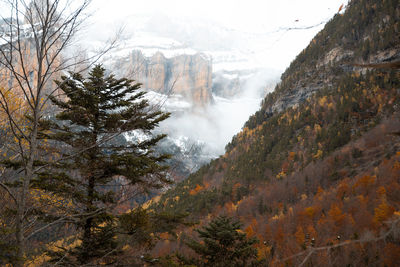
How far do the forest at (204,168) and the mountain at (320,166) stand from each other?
28 cm

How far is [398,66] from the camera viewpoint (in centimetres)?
148

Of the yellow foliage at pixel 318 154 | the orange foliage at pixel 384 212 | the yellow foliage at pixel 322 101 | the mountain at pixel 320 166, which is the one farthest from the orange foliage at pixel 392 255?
the yellow foliage at pixel 322 101

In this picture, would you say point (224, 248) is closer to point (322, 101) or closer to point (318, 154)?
point (318, 154)

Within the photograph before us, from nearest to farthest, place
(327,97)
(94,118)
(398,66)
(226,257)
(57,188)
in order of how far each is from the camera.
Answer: (398,66) < (57,188) < (94,118) < (226,257) < (327,97)

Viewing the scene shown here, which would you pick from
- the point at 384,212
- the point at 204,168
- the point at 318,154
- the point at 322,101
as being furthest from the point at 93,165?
the point at 204,168

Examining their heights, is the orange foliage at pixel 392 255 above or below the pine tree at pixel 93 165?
below

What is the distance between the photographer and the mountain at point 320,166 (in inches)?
714

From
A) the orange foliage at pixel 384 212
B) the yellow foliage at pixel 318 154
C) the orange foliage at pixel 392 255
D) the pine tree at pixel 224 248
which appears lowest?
the yellow foliage at pixel 318 154

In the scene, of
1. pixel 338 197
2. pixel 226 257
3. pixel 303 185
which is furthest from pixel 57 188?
pixel 303 185

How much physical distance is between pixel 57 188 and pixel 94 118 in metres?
2.07

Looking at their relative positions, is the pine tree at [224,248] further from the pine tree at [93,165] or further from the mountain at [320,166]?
the pine tree at [93,165]

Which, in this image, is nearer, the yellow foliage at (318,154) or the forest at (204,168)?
the forest at (204,168)

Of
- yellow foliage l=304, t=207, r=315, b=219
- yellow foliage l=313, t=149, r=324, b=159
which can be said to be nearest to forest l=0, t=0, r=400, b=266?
yellow foliage l=304, t=207, r=315, b=219

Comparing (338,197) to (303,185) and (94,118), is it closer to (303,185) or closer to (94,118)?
(303,185)
